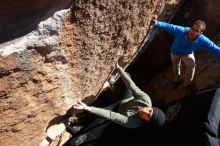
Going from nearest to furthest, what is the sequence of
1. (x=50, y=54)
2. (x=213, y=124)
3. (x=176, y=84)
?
(x=50, y=54) → (x=213, y=124) → (x=176, y=84)

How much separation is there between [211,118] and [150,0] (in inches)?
71.6

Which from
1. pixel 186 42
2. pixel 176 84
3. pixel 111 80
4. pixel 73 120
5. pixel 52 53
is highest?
pixel 52 53

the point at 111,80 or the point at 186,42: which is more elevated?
the point at 186,42

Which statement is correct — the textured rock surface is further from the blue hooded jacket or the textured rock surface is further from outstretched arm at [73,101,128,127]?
the blue hooded jacket

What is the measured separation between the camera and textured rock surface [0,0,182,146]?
3857 mm

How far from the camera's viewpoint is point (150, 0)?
209 inches

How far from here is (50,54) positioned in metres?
4.09

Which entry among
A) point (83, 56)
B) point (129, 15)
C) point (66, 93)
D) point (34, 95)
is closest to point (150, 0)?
point (129, 15)

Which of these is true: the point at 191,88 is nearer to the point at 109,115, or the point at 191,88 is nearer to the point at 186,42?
the point at 186,42

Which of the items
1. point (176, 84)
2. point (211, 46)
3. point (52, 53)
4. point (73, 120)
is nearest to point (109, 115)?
point (73, 120)

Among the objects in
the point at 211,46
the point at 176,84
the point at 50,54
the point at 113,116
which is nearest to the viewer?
the point at 50,54

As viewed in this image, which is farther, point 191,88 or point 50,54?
point 191,88

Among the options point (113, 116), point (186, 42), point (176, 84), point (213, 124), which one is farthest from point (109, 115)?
point (176, 84)

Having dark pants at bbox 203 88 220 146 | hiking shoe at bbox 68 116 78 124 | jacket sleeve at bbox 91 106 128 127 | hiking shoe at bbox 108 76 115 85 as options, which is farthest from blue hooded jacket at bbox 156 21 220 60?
hiking shoe at bbox 68 116 78 124
